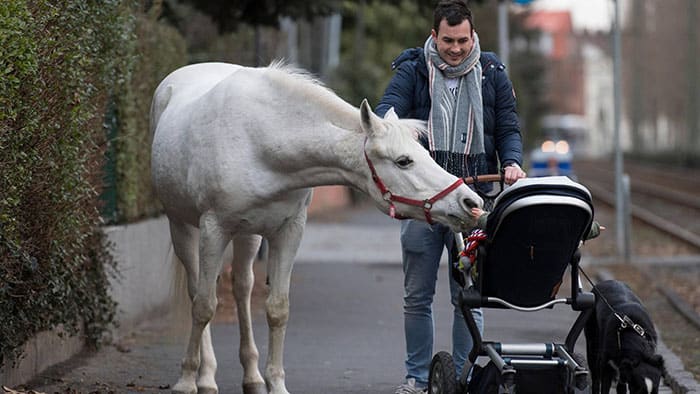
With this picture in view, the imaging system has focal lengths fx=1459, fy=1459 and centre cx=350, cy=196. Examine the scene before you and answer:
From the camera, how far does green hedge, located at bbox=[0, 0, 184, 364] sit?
727 cm

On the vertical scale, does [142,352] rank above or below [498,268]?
below

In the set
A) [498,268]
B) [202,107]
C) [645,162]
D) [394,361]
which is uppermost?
[202,107]

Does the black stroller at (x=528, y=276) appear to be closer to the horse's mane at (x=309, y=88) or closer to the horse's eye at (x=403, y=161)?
the horse's eye at (x=403, y=161)

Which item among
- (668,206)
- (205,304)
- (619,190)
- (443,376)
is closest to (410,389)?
(443,376)

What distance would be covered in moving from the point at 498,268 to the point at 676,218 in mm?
25187

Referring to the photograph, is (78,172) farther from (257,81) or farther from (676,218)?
(676,218)

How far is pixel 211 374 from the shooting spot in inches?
328

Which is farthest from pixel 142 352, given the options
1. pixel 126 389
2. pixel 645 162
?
pixel 645 162

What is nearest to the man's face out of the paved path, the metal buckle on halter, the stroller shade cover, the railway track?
the stroller shade cover

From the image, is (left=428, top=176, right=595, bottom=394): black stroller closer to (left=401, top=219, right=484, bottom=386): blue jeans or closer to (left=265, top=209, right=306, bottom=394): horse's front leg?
(left=401, top=219, right=484, bottom=386): blue jeans

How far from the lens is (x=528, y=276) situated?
259 inches

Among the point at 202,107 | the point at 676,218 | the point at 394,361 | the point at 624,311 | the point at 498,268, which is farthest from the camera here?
the point at 676,218

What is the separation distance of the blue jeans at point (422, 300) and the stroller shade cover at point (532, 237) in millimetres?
1308

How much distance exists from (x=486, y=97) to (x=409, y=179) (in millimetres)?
1123
